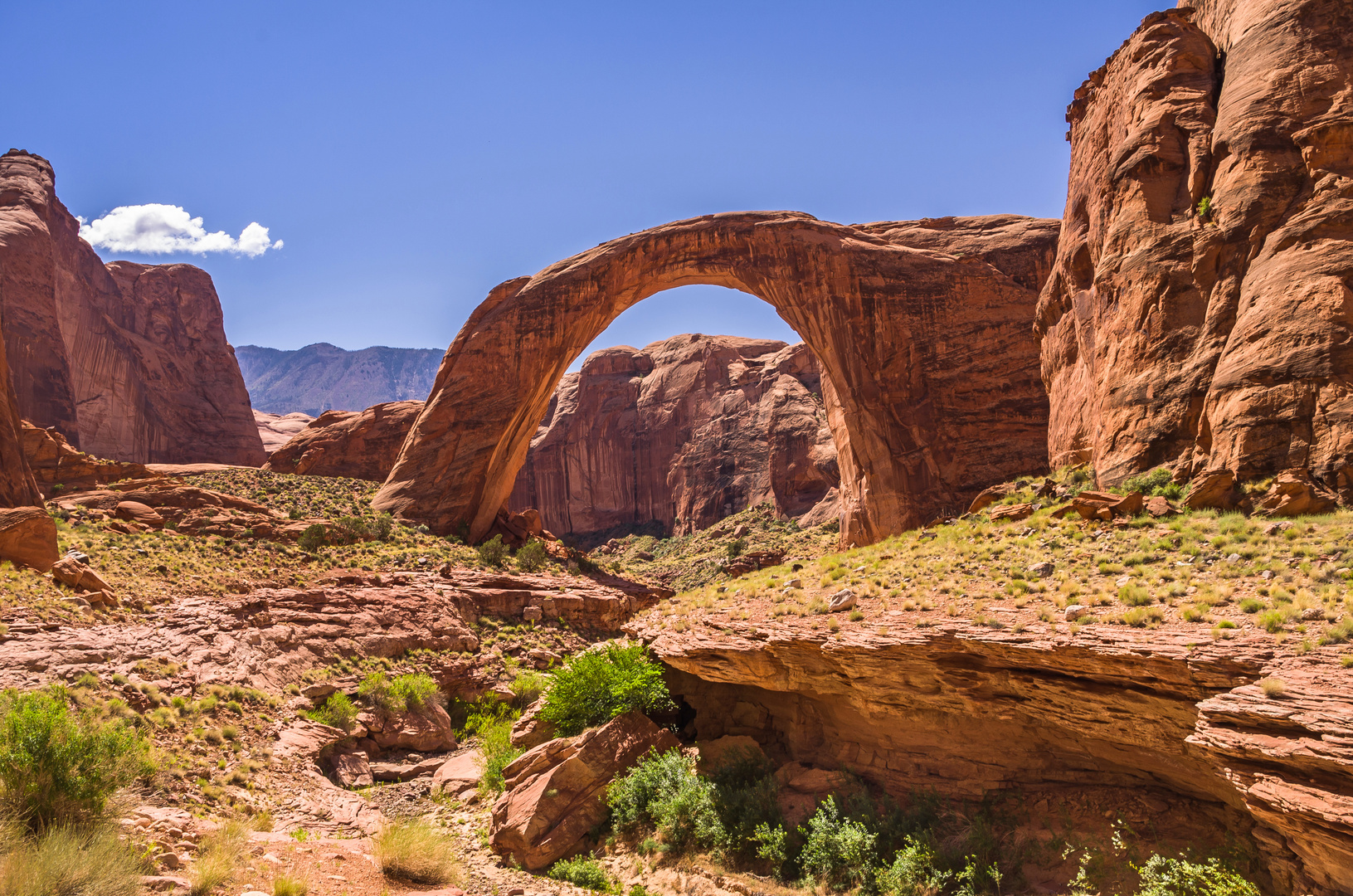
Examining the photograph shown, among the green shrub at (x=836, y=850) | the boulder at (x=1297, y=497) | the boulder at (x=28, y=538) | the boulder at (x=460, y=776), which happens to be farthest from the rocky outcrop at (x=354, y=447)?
the boulder at (x=1297, y=497)

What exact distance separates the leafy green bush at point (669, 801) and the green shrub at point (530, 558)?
671 inches

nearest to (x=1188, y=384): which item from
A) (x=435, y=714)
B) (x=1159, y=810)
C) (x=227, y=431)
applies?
(x=1159, y=810)

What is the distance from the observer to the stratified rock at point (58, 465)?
24.0m

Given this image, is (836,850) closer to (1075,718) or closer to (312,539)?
(1075,718)

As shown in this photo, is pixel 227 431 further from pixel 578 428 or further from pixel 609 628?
pixel 609 628

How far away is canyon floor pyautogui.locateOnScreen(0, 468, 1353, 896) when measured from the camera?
6922 mm

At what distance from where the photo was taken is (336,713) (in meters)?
16.1

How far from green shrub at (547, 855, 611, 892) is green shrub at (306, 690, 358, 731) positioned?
7.43 m

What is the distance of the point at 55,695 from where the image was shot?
1065 cm

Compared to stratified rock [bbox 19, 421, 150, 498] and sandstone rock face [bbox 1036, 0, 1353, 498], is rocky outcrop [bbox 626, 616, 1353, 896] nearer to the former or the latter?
sandstone rock face [bbox 1036, 0, 1353, 498]

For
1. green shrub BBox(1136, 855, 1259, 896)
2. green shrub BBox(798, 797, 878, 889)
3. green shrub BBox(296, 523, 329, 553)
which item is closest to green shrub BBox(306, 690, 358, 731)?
green shrub BBox(296, 523, 329, 553)

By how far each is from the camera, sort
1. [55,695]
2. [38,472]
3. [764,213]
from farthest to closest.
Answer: [764,213], [38,472], [55,695]

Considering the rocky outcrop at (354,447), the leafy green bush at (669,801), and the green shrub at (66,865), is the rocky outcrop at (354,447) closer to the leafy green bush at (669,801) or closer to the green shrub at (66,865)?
the leafy green bush at (669,801)

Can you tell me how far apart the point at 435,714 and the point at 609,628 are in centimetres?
830
